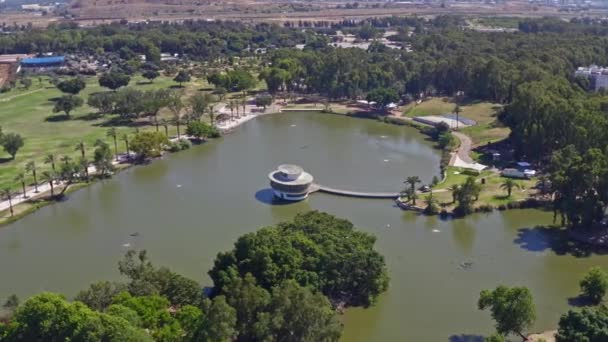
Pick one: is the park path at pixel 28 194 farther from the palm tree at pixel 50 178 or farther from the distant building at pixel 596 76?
the distant building at pixel 596 76

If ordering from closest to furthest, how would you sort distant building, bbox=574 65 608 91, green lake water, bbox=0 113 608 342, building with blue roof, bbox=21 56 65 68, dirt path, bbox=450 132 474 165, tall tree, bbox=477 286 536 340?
tall tree, bbox=477 286 536 340 → green lake water, bbox=0 113 608 342 → dirt path, bbox=450 132 474 165 → distant building, bbox=574 65 608 91 → building with blue roof, bbox=21 56 65 68

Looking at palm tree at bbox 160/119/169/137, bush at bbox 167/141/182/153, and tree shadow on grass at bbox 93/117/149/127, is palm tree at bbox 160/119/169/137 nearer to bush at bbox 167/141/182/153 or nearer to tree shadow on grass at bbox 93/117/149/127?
tree shadow on grass at bbox 93/117/149/127

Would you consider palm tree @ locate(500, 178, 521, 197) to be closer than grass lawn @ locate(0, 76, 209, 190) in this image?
Yes

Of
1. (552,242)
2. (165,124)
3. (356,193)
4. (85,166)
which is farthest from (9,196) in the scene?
(552,242)

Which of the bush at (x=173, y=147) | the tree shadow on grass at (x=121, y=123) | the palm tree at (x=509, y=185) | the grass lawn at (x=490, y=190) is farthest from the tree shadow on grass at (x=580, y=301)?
the tree shadow on grass at (x=121, y=123)

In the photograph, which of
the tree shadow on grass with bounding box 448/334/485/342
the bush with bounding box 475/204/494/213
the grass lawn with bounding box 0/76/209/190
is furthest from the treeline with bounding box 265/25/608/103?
the tree shadow on grass with bounding box 448/334/485/342

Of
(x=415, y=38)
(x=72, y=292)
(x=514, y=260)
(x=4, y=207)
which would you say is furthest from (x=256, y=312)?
(x=415, y=38)

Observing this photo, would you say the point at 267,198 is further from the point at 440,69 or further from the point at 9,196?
the point at 440,69
